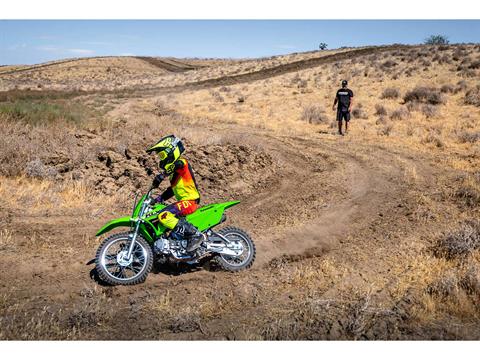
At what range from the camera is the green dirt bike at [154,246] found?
5867 mm

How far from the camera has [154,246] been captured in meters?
6.09

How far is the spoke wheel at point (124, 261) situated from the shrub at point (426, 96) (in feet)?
69.6

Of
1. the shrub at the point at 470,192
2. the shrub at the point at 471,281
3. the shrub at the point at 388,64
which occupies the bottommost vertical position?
the shrub at the point at 471,281

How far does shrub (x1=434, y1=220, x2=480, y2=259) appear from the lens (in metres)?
6.72

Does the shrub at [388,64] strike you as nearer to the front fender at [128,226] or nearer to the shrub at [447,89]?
the shrub at [447,89]

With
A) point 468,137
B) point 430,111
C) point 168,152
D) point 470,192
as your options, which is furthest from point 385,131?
point 168,152

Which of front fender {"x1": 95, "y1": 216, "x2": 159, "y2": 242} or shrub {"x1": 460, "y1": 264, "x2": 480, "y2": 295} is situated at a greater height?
front fender {"x1": 95, "y1": 216, "x2": 159, "y2": 242}

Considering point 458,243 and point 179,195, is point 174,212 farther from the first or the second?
point 458,243

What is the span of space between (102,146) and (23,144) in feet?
6.93

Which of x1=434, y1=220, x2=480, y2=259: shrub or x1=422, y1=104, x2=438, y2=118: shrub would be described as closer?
x1=434, y1=220, x2=480, y2=259: shrub

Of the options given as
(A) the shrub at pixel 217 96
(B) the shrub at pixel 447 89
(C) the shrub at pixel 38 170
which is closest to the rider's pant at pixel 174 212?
(C) the shrub at pixel 38 170

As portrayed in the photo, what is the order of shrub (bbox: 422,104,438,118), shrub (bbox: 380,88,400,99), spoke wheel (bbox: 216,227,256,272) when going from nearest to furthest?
spoke wheel (bbox: 216,227,256,272) → shrub (bbox: 422,104,438,118) → shrub (bbox: 380,88,400,99)

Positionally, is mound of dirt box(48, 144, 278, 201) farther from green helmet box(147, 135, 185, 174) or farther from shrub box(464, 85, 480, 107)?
shrub box(464, 85, 480, 107)

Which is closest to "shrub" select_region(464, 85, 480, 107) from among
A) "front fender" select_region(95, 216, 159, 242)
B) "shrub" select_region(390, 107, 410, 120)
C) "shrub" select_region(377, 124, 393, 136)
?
"shrub" select_region(390, 107, 410, 120)
